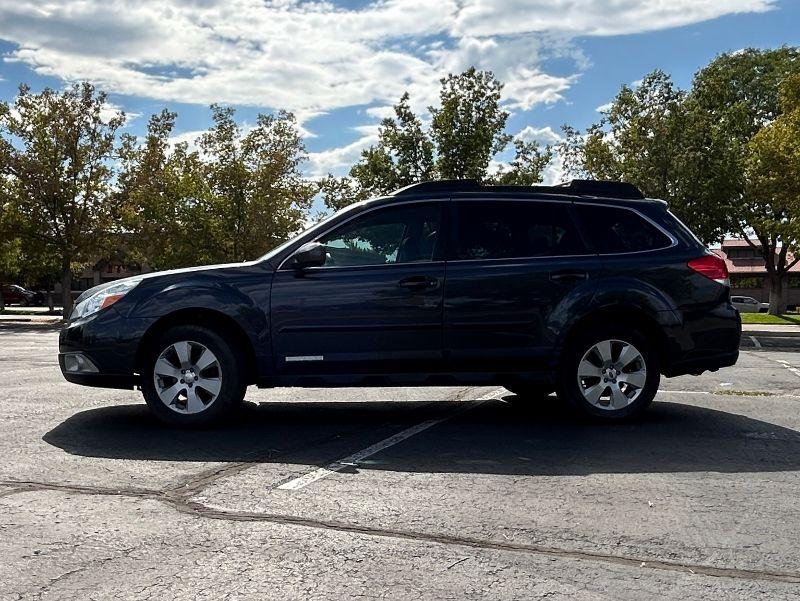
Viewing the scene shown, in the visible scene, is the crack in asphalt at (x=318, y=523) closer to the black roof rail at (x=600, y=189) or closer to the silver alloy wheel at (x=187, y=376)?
the silver alloy wheel at (x=187, y=376)

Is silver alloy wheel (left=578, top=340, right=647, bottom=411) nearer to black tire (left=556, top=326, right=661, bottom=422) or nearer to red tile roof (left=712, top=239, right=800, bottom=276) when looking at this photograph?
black tire (left=556, top=326, right=661, bottom=422)

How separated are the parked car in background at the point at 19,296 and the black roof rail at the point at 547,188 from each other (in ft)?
219

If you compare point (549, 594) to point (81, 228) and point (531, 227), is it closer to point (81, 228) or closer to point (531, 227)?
point (531, 227)

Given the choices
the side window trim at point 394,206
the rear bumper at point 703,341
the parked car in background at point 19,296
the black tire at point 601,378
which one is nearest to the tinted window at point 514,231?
the side window trim at point 394,206

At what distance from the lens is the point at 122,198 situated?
135 feet

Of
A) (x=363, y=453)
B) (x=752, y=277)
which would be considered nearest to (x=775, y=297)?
(x=752, y=277)

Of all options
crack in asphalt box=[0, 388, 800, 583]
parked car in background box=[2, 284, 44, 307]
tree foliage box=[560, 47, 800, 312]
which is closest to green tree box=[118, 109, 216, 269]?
tree foliage box=[560, 47, 800, 312]

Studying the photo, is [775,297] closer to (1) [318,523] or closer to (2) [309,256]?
(2) [309,256]

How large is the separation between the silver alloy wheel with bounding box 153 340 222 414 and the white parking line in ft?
4.81

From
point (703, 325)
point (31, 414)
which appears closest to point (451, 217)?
point (703, 325)

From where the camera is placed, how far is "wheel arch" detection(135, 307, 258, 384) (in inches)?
264

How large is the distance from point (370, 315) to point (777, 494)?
318 centimetres

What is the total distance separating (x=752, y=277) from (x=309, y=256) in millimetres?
78684

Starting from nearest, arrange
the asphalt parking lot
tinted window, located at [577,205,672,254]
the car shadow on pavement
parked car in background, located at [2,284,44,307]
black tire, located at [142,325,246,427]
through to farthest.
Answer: the asphalt parking lot
the car shadow on pavement
black tire, located at [142,325,246,427]
tinted window, located at [577,205,672,254]
parked car in background, located at [2,284,44,307]
